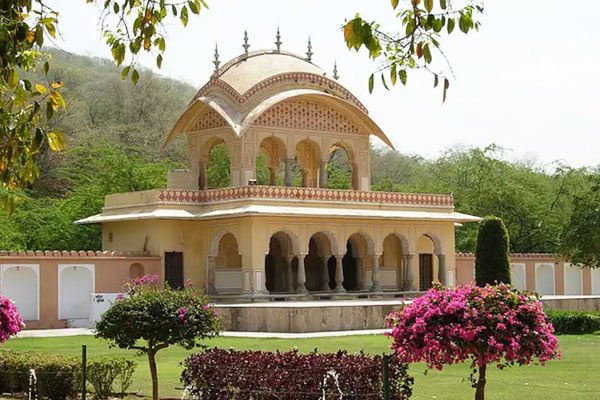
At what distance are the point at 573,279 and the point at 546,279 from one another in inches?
51.0

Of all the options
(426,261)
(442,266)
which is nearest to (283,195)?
(442,266)

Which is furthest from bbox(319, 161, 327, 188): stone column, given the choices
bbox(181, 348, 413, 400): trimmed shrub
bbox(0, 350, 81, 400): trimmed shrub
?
bbox(181, 348, 413, 400): trimmed shrub

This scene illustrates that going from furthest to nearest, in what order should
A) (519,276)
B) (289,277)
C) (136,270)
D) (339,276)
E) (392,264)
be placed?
1. (519,276)
2. (392,264)
3. (289,277)
4. (339,276)
5. (136,270)

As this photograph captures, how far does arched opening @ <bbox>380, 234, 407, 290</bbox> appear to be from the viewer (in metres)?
33.8

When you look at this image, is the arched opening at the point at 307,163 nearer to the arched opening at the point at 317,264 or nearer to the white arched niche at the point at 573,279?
the arched opening at the point at 317,264

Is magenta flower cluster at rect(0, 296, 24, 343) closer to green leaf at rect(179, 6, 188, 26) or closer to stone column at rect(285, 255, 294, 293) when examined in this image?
green leaf at rect(179, 6, 188, 26)

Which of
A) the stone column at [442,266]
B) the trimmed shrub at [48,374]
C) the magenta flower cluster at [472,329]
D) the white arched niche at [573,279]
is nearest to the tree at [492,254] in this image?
the stone column at [442,266]

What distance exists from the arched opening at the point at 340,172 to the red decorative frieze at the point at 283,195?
1.80 meters

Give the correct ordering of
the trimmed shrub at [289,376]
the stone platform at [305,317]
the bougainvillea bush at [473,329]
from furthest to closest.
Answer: the stone platform at [305,317]
the trimmed shrub at [289,376]
the bougainvillea bush at [473,329]

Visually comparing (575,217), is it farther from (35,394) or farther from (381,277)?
(35,394)

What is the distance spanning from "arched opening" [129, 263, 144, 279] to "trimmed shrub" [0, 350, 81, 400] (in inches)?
620

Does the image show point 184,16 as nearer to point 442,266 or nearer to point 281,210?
point 281,210

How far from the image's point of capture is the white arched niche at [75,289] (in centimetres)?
A: 2825

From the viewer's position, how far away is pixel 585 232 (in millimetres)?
30453
